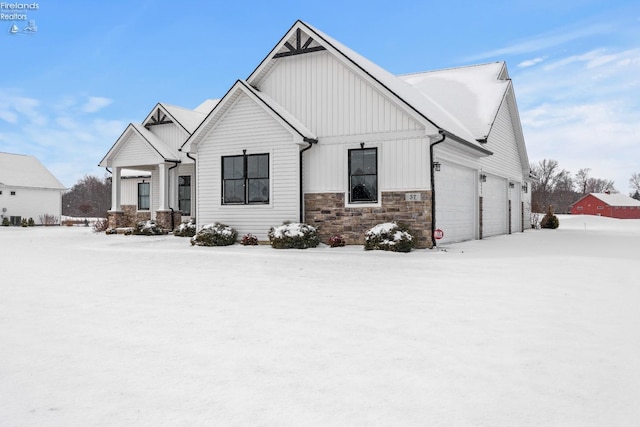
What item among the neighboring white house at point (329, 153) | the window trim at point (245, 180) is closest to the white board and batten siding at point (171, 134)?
the neighboring white house at point (329, 153)

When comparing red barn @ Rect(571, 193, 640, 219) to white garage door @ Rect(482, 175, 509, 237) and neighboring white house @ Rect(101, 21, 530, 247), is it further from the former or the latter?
neighboring white house @ Rect(101, 21, 530, 247)

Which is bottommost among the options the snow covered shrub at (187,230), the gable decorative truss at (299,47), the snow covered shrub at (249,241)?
the snow covered shrub at (249,241)

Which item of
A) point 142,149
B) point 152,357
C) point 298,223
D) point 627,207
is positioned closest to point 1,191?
point 142,149

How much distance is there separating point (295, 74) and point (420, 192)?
20.9 ft

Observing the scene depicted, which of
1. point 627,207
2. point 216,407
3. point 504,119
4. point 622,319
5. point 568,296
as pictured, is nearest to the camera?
point 216,407

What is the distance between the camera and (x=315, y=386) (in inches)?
136

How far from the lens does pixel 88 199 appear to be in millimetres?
70812

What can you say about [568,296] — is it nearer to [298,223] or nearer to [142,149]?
[298,223]

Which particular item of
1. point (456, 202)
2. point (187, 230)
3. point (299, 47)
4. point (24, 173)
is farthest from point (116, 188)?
point (24, 173)

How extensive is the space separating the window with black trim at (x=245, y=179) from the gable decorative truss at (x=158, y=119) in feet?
32.1

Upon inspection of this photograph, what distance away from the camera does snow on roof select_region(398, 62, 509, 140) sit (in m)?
20.7

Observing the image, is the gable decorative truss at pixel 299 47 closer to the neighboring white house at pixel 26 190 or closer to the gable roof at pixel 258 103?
the gable roof at pixel 258 103

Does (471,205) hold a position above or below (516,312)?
above

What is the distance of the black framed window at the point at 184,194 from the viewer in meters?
25.3
